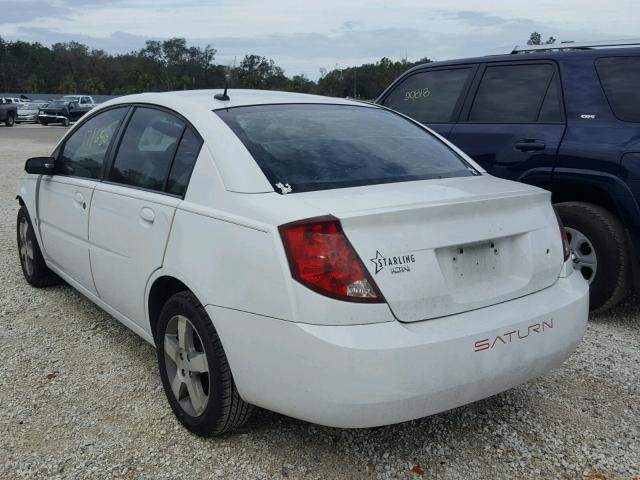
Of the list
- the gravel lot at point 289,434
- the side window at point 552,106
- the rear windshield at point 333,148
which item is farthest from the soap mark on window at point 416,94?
the gravel lot at point 289,434

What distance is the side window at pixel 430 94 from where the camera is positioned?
5316 mm

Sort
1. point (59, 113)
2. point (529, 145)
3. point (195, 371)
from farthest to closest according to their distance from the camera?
point (59, 113) → point (529, 145) → point (195, 371)

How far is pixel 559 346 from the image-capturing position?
262 cm

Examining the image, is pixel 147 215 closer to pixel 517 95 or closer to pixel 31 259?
pixel 31 259

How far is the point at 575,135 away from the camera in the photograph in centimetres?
438

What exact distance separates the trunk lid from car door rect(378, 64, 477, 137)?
101 inches

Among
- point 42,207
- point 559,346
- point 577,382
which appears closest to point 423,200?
point 559,346

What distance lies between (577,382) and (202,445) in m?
2.05

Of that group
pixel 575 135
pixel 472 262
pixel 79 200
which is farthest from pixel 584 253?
pixel 79 200

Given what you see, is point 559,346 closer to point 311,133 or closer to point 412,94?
point 311,133

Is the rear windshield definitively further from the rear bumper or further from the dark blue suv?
the dark blue suv

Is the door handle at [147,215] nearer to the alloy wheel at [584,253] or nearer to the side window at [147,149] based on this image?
the side window at [147,149]

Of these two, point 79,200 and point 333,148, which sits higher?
point 333,148

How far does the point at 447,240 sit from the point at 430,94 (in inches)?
136
